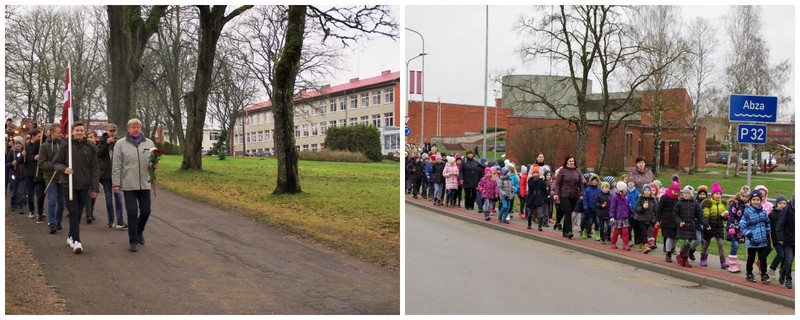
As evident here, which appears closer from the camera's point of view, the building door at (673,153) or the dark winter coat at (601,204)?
the dark winter coat at (601,204)

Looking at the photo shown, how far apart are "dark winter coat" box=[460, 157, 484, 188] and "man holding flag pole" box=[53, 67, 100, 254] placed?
831 cm

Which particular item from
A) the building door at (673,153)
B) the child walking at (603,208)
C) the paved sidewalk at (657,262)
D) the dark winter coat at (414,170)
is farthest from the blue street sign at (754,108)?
the building door at (673,153)

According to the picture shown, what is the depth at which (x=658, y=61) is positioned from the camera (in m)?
15.1

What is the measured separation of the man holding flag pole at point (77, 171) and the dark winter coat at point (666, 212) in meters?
6.37

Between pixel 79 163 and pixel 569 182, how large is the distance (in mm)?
6848

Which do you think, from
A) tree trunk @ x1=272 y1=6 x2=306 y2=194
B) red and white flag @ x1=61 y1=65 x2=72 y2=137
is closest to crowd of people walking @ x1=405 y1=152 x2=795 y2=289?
tree trunk @ x1=272 y1=6 x2=306 y2=194

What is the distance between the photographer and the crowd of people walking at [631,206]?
7.16 meters

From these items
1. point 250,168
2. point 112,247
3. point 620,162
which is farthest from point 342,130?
point 620,162

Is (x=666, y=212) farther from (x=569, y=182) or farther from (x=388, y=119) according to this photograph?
(x=388, y=119)

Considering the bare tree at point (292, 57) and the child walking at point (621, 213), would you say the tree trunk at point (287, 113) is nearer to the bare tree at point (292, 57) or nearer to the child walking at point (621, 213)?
the bare tree at point (292, 57)

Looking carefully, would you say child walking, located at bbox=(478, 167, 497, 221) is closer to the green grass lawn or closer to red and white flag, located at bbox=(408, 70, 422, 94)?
the green grass lawn

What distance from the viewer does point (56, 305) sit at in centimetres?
444

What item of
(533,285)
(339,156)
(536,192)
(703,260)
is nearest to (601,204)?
(536,192)
